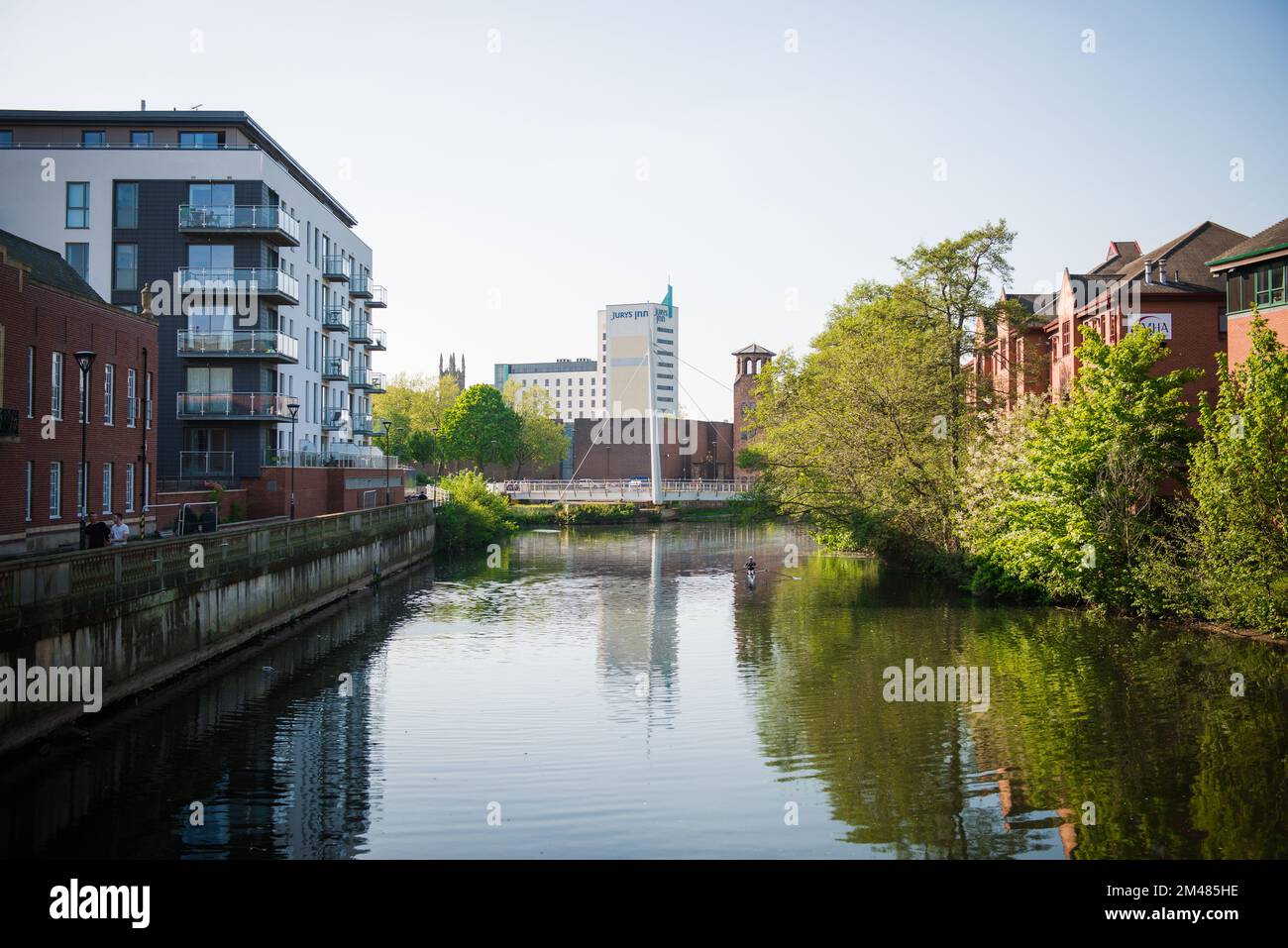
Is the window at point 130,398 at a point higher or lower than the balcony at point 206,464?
higher

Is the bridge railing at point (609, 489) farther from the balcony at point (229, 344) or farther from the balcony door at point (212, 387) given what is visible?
the balcony at point (229, 344)

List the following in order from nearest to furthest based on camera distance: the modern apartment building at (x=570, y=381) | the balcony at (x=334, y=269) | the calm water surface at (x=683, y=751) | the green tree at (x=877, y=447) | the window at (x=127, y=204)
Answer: the calm water surface at (x=683, y=751)
the green tree at (x=877, y=447)
the window at (x=127, y=204)
the balcony at (x=334, y=269)
the modern apartment building at (x=570, y=381)

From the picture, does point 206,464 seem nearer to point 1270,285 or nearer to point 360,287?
point 360,287

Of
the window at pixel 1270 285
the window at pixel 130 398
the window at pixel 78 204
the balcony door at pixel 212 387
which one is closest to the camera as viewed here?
the window at pixel 1270 285

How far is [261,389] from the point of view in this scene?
41594 millimetres

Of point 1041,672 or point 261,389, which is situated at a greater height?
point 261,389

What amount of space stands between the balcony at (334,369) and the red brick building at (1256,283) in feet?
126

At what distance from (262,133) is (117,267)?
9.49m

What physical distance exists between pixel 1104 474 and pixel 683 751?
17000mm

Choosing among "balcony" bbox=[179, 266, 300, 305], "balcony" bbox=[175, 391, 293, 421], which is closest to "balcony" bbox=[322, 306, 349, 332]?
"balcony" bbox=[179, 266, 300, 305]

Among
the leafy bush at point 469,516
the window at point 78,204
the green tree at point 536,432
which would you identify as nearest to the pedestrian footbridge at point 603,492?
the green tree at point 536,432

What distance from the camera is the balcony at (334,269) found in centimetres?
5303
